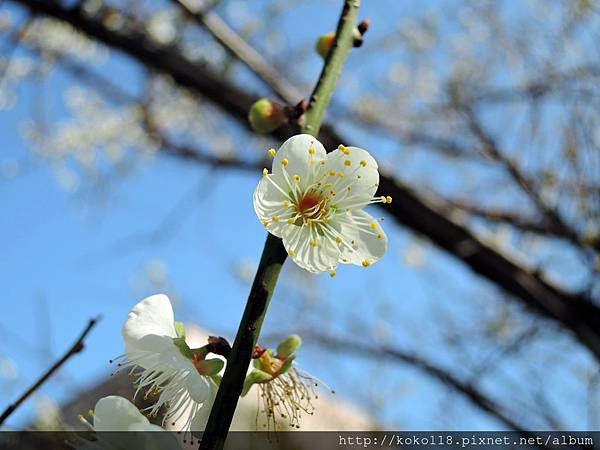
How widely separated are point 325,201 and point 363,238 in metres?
0.09

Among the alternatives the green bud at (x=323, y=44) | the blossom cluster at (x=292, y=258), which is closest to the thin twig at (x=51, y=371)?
the blossom cluster at (x=292, y=258)

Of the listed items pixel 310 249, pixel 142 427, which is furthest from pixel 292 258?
pixel 142 427

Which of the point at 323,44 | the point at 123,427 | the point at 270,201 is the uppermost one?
the point at 323,44

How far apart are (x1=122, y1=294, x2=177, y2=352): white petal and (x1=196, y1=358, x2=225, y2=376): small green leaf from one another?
5 cm

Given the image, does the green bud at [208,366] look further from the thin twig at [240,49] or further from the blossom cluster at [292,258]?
the thin twig at [240,49]

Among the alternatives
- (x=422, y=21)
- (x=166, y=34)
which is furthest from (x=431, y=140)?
(x=166, y=34)

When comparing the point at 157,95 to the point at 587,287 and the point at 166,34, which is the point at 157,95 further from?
the point at 587,287

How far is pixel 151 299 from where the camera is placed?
0.82 meters

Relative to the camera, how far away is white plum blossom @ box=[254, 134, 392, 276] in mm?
937

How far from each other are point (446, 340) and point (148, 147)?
9.15 feet

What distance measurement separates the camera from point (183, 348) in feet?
2.74

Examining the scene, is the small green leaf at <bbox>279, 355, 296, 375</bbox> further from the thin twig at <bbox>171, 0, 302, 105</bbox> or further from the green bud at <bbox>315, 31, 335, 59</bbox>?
the thin twig at <bbox>171, 0, 302, 105</bbox>

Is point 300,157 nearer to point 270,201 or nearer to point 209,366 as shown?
point 270,201

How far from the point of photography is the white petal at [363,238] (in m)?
0.98
